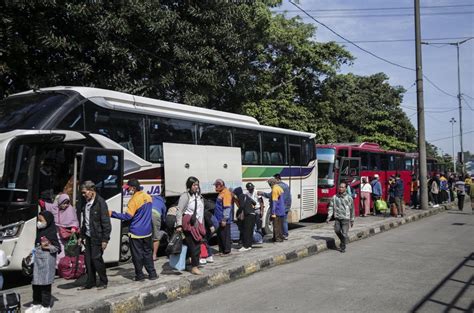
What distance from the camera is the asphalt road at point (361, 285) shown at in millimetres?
6582

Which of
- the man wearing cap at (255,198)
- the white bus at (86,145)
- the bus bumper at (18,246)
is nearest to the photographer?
the bus bumper at (18,246)

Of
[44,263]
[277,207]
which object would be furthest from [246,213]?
[44,263]

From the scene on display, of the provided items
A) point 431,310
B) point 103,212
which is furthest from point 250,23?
point 431,310

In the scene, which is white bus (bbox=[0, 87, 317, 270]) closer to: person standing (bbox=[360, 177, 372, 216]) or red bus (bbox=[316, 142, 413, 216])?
red bus (bbox=[316, 142, 413, 216])

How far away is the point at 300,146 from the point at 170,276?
29.8 feet

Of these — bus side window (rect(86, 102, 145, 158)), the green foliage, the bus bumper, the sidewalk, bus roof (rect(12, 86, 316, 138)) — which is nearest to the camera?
the sidewalk

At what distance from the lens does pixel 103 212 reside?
23.4 ft

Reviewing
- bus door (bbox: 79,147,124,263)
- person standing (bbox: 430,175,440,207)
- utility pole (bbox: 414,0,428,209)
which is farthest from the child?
person standing (bbox: 430,175,440,207)

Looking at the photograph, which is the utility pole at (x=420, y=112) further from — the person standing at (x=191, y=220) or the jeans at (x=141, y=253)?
the jeans at (x=141, y=253)

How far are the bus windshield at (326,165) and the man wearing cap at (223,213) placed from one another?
8.72m

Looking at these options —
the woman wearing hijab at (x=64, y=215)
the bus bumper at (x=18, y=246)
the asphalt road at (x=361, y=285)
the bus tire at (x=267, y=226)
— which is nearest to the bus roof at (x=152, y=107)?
the woman wearing hijab at (x=64, y=215)

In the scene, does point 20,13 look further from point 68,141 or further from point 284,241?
point 284,241

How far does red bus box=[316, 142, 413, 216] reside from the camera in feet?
60.4

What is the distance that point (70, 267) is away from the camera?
25.1 feet
